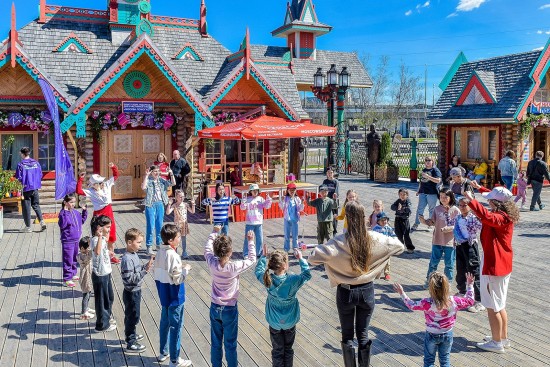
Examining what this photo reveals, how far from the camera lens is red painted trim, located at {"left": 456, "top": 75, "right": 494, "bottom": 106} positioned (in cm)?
2172

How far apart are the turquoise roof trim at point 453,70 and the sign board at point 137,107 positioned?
14989 mm

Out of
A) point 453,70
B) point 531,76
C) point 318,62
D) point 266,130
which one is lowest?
point 266,130

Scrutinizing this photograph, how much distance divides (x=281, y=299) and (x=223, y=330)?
0.79 meters

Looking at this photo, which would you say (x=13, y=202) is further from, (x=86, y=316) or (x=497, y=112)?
(x=497, y=112)

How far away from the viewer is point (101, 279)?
650 centimetres

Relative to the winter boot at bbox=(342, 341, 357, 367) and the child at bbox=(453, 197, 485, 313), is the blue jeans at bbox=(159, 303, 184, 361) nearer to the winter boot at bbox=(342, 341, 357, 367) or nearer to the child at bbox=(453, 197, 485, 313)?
the winter boot at bbox=(342, 341, 357, 367)

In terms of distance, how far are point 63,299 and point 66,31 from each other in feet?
41.9

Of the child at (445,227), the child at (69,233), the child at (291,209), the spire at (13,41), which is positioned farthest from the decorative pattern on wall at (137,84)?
the child at (445,227)

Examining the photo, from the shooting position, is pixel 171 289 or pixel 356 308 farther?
pixel 171 289

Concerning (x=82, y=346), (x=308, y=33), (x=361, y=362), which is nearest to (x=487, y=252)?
(x=361, y=362)

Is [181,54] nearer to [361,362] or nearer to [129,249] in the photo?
[129,249]

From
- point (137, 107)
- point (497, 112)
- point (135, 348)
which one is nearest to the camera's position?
point (135, 348)

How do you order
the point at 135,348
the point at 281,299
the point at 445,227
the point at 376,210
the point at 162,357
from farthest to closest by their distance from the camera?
the point at 376,210, the point at 445,227, the point at 135,348, the point at 162,357, the point at 281,299

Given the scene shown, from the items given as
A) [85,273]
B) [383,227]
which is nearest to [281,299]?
[85,273]
